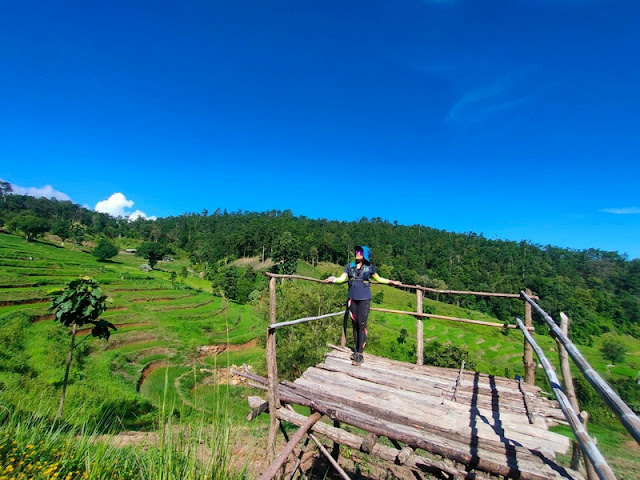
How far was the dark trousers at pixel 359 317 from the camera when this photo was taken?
5066mm

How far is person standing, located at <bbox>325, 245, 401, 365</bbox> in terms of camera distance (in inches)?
199

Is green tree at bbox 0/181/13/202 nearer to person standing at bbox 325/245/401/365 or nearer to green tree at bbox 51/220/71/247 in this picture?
green tree at bbox 51/220/71/247

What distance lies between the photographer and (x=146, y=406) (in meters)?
17.5

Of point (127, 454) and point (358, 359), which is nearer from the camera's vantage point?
point (127, 454)

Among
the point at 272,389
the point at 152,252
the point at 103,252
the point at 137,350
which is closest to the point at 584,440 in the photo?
the point at 272,389

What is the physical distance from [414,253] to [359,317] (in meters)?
102

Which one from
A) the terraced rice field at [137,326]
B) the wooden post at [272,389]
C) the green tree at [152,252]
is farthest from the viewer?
the green tree at [152,252]

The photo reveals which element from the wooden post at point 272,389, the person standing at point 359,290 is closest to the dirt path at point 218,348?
the person standing at point 359,290

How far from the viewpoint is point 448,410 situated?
145 inches

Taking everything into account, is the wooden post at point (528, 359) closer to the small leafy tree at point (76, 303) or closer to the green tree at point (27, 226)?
the small leafy tree at point (76, 303)

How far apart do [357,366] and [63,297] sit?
1153cm

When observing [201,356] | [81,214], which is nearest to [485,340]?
[201,356]

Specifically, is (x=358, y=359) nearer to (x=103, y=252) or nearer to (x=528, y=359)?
(x=528, y=359)

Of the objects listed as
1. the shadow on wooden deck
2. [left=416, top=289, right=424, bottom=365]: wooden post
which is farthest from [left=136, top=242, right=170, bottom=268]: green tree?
the shadow on wooden deck
